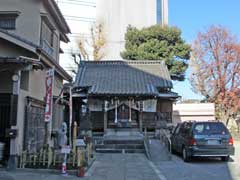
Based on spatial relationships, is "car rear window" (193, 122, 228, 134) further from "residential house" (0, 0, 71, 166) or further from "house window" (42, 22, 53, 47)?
"house window" (42, 22, 53, 47)

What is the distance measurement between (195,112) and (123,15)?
917 inches

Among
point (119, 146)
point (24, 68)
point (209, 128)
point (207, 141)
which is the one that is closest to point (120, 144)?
point (119, 146)

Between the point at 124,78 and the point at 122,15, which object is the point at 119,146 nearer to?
the point at 124,78

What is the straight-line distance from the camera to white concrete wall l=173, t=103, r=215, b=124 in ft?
120

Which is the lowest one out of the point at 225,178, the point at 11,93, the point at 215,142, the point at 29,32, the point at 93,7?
the point at 225,178

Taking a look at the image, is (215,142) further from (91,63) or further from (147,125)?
(91,63)

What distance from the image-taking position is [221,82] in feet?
115

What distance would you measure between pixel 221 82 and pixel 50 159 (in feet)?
86.1

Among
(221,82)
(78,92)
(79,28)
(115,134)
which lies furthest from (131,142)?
(79,28)

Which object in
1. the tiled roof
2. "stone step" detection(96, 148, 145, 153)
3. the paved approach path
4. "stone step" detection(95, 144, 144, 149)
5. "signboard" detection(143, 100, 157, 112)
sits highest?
the tiled roof

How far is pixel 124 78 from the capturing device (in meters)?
27.3

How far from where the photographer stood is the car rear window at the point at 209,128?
15680 mm

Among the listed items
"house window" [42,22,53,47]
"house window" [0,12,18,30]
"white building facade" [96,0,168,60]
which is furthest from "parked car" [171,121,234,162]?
"white building facade" [96,0,168,60]

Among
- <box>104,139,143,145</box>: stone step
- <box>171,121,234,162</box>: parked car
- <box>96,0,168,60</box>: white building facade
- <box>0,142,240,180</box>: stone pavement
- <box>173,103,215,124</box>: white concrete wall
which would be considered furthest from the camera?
<box>96,0,168,60</box>: white building facade
